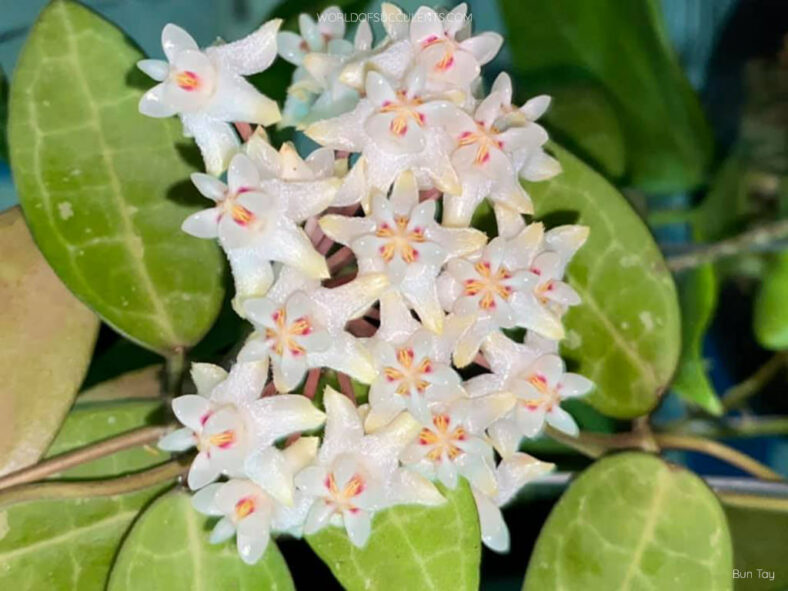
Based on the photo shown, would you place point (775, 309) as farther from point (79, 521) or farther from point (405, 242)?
point (79, 521)

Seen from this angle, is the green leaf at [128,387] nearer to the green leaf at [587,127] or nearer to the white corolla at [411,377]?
the white corolla at [411,377]

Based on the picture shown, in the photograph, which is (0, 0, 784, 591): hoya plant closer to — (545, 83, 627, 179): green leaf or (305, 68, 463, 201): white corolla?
(305, 68, 463, 201): white corolla

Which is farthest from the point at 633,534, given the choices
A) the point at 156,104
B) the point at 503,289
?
the point at 156,104

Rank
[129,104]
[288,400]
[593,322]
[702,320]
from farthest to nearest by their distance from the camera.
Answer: [702,320]
[593,322]
[129,104]
[288,400]

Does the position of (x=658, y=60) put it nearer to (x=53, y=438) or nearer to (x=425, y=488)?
(x=425, y=488)

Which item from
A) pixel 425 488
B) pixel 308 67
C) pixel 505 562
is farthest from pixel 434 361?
pixel 505 562

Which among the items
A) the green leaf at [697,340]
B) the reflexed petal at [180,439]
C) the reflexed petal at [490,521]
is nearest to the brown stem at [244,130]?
the reflexed petal at [180,439]

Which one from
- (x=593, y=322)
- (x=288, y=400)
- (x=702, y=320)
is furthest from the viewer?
(x=702, y=320)
